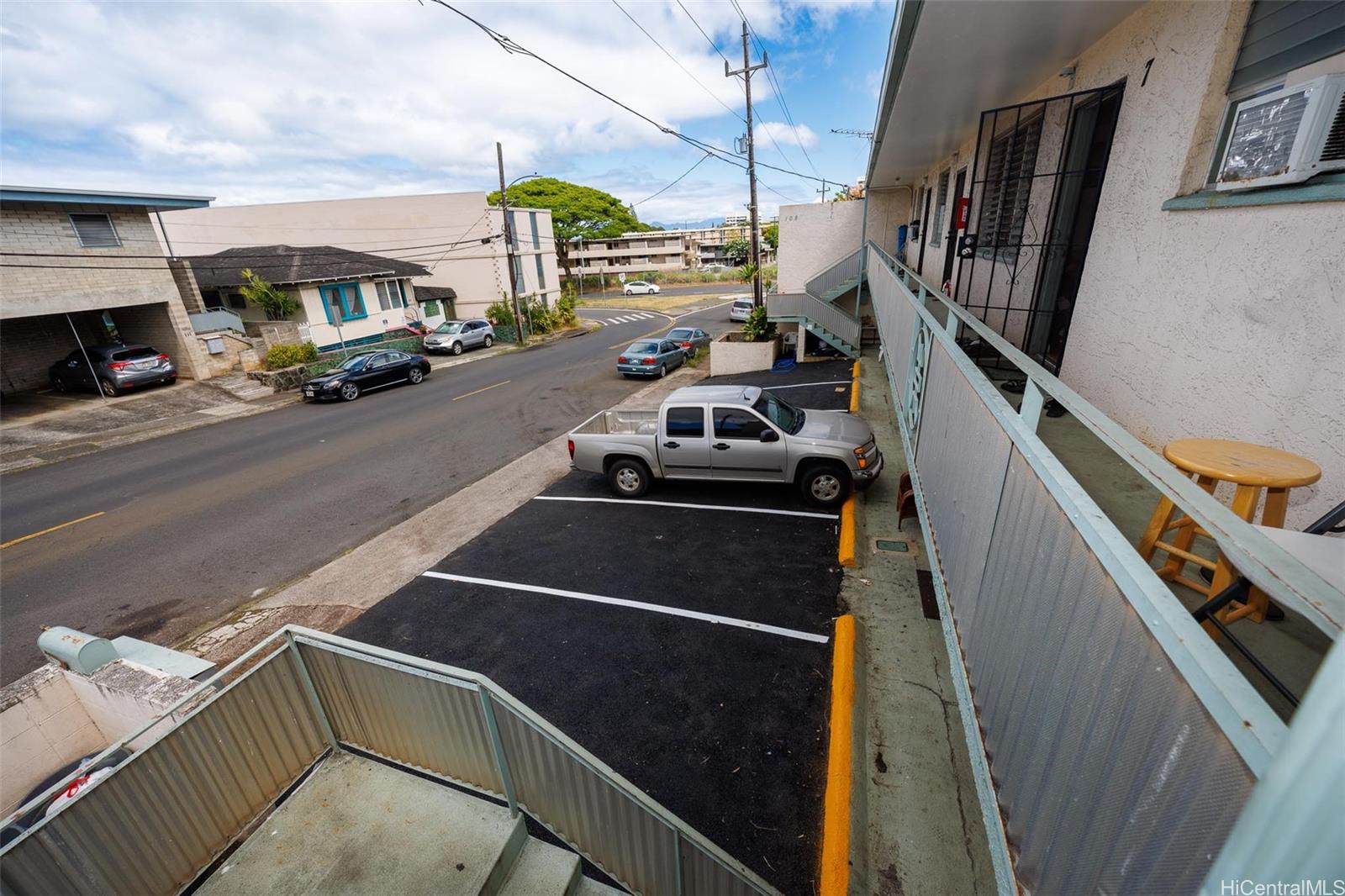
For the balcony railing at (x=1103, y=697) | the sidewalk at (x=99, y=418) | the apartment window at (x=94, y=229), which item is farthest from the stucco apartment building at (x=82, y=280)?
the balcony railing at (x=1103, y=697)

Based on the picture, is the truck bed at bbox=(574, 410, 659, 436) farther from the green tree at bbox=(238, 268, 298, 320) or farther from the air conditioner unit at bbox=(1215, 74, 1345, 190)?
the green tree at bbox=(238, 268, 298, 320)

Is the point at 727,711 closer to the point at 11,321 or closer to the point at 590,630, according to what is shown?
the point at 590,630

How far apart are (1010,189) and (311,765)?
36.0ft

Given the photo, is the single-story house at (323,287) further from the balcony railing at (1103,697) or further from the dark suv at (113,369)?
the balcony railing at (1103,697)

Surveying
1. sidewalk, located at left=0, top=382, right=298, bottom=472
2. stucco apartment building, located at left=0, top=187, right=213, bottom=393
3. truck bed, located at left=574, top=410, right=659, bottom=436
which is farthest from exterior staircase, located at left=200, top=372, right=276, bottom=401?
truck bed, located at left=574, top=410, right=659, bottom=436

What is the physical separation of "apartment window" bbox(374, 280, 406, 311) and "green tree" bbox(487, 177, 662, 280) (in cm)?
3217

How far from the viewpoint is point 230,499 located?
10.5m

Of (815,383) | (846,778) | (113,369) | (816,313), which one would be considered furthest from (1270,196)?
(113,369)

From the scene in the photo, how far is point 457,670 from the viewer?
313cm

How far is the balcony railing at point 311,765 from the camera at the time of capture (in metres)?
2.91

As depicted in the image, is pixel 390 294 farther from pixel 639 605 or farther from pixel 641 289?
pixel 641 289

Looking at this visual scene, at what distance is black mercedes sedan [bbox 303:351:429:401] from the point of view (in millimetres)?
18547

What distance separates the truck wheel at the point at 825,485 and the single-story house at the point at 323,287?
2366 centimetres

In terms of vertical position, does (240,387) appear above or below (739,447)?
below
